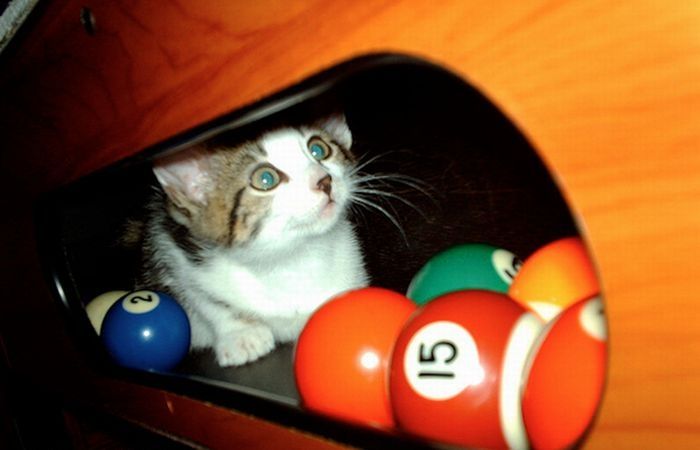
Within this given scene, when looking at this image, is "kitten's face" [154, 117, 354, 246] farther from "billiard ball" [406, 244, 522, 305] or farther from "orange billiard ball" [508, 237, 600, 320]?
"orange billiard ball" [508, 237, 600, 320]

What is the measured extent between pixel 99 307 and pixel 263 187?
805 millimetres

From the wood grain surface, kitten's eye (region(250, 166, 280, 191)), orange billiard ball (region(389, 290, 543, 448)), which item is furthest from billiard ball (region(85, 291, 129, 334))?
the wood grain surface

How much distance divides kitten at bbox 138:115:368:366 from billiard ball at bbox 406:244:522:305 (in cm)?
29

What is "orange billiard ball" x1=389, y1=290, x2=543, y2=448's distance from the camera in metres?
0.72

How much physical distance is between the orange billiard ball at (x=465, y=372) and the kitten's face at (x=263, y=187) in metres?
0.55

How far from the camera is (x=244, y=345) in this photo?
1.38 m

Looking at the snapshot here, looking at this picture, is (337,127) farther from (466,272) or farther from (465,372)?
(465,372)

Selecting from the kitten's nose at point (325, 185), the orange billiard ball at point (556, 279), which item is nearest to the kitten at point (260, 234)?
the kitten's nose at point (325, 185)

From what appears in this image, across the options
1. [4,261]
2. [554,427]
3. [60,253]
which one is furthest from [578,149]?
[4,261]

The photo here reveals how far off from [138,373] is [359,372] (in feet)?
1.98

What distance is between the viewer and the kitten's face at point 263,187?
1309mm

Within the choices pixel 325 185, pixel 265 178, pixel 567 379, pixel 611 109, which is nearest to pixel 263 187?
pixel 265 178

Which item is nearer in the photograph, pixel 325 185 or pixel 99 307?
pixel 325 185

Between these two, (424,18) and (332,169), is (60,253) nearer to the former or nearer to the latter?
(332,169)
